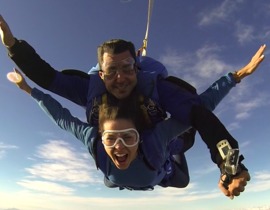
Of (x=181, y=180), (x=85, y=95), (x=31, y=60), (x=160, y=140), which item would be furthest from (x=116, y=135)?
(x=181, y=180)

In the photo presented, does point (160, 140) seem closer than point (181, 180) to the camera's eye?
Yes

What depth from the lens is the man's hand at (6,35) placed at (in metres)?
3.36

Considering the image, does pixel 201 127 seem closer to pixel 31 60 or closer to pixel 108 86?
pixel 108 86

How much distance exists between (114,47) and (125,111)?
706 millimetres

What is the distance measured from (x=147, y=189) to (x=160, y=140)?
1111mm

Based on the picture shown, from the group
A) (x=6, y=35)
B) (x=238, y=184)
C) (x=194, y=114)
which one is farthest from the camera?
(x=6, y=35)

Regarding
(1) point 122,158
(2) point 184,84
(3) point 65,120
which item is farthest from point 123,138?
(2) point 184,84

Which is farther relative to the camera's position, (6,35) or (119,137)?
(6,35)

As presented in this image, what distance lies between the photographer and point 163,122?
132 inches

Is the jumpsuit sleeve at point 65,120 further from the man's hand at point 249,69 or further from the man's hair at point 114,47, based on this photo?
the man's hand at point 249,69

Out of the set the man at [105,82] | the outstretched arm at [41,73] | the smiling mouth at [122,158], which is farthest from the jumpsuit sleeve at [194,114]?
the outstretched arm at [41,73]

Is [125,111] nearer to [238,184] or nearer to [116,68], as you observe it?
[116,68]

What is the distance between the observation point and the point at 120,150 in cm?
331

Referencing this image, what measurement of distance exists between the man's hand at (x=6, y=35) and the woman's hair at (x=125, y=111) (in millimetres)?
1139
